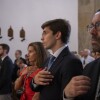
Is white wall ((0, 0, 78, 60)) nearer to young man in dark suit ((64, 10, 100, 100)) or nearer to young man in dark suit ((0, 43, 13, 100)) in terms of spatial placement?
young man in dark suit ((0, 43, 13, 100))

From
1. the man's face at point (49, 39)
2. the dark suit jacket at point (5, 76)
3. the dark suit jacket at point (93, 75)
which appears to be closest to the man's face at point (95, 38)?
the dark suit jacket at point (93, 75)

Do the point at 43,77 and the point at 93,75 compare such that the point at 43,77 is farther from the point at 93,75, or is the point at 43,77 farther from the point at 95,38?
the point at 95,38

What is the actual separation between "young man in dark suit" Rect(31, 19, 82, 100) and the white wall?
26.8ft

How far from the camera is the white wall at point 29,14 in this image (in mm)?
11391

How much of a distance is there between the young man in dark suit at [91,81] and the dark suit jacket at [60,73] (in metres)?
0.53

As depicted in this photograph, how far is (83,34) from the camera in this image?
10039 millimetres

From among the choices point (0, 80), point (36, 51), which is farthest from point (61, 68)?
point (0, 80)

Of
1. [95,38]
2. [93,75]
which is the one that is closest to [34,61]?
[93,75]

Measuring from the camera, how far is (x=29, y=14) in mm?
12289

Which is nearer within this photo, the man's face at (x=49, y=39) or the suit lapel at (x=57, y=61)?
the suit lapel at (x=57, y=61)

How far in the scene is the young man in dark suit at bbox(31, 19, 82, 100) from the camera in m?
2.43

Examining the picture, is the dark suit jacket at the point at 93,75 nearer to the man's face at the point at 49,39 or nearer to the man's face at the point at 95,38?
the man's face at the point at 95,38

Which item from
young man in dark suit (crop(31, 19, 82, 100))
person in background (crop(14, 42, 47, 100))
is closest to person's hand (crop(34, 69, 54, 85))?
young man in dark suit (crop(31, 19, 82, 100))

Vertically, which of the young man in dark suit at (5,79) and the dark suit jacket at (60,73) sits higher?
the dark suit jacket at (60,73)
